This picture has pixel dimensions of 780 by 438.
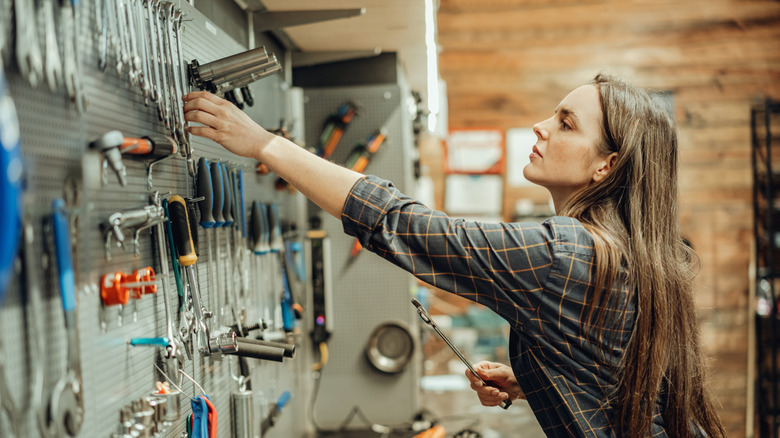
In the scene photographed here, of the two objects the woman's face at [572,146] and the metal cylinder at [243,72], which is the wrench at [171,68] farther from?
the woman's face at [572,146]

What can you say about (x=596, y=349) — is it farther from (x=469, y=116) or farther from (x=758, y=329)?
(x=469, y=116)

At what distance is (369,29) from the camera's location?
6.74 feet

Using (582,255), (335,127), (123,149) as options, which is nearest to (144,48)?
(123,149)

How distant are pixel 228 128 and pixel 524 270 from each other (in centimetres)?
57

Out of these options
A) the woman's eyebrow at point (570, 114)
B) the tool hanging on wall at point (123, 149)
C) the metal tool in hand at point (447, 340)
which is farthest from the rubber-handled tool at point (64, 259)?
the woman's eyebrow at point (570, 114)

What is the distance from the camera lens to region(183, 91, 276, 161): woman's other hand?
1117 mm

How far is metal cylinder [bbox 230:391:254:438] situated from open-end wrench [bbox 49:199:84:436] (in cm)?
66

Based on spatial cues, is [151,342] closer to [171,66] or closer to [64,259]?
[64,259]

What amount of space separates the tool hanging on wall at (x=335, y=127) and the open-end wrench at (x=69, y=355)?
1.60m

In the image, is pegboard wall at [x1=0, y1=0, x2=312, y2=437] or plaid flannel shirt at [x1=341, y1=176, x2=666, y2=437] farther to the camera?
plaid flannel shirt at [x1=341, y1=176, x2=666, y2=437]

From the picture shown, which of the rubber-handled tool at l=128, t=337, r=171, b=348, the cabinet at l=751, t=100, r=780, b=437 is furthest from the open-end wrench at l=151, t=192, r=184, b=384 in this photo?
the cabinet at l=751, t=100, r=780, b=437

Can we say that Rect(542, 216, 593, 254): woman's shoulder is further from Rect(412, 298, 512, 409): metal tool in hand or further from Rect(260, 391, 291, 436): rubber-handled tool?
Rect(260, 391, 291, 436): rubber-handled tool

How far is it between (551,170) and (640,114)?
0.20 meters

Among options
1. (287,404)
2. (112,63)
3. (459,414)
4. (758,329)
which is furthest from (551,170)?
(758,329)
